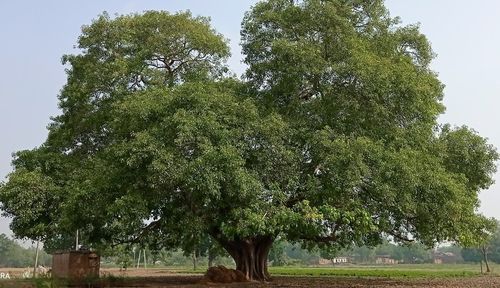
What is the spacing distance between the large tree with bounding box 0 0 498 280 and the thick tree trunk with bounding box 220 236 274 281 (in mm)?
88

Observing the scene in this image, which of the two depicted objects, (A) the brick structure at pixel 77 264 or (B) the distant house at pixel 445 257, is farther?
(B) the distant house at pixel 445 257

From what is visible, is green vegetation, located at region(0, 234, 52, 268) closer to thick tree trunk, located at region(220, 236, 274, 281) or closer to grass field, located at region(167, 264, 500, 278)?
grass field, located at region(167, 264, 500, 278)

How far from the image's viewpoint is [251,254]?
27.3 m

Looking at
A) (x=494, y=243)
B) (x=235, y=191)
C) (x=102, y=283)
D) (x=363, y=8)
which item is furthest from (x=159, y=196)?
(x=494, y=243)

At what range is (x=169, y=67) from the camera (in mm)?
28391

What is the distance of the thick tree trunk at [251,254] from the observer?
27141 mm

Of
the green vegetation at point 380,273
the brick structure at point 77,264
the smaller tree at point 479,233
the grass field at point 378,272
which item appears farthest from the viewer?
the grass field at point 378,272

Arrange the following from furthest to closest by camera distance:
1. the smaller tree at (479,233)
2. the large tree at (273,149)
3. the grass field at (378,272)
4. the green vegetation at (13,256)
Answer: the green vegetation at (13,256) → the grass field at (378,272) → the smaller tree at (479,233) → the large tree at (273,149)

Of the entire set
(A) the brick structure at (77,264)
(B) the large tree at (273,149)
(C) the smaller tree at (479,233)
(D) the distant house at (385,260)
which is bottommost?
(D) the distant house at (385,260)

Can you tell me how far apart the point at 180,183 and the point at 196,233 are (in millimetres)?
3073

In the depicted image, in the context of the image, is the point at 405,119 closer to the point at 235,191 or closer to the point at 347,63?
the point at 347,63

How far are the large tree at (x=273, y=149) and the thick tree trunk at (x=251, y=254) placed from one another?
9cm

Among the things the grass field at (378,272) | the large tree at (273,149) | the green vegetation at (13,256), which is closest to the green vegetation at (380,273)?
the grass field at (378,272)

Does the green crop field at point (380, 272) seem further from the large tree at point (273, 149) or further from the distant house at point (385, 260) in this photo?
the distant house at point (385, 260)
